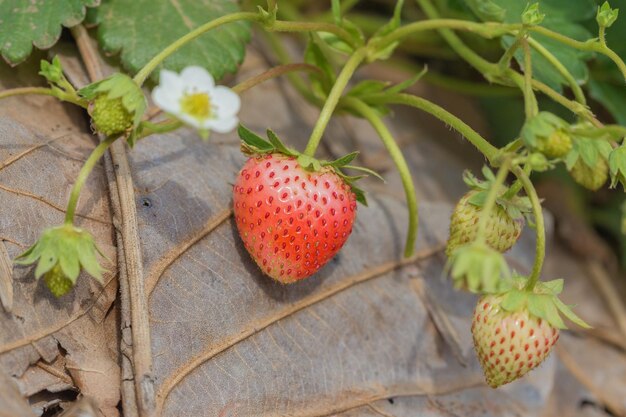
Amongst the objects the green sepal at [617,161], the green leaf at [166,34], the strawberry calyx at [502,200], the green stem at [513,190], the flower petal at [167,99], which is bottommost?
the strawberry calyx at [502,200]

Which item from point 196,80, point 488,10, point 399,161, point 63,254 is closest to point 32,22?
point 196,80

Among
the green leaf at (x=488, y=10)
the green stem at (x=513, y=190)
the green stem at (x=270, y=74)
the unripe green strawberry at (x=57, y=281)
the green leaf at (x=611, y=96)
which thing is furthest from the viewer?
the green leaf at (x=611, y=96)

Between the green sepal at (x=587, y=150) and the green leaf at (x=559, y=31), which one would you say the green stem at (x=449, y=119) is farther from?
the green leaf at (x=559, y=31)

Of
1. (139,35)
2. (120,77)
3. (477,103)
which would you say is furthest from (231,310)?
(477,103)

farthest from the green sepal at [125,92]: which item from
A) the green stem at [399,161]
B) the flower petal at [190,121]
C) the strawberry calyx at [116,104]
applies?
the green stem at [399,161]

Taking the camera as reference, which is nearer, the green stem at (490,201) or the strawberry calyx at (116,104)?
the green stem at (490,201)

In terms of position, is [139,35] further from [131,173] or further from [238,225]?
[238,225]

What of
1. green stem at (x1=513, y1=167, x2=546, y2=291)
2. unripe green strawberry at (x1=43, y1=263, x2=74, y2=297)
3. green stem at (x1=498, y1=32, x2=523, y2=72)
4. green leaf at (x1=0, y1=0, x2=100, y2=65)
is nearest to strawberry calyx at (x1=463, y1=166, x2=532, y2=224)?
green stem at (x1=513, y1=167, x2=546, y2=291)

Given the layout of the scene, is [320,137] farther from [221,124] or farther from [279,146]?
[221,124]
